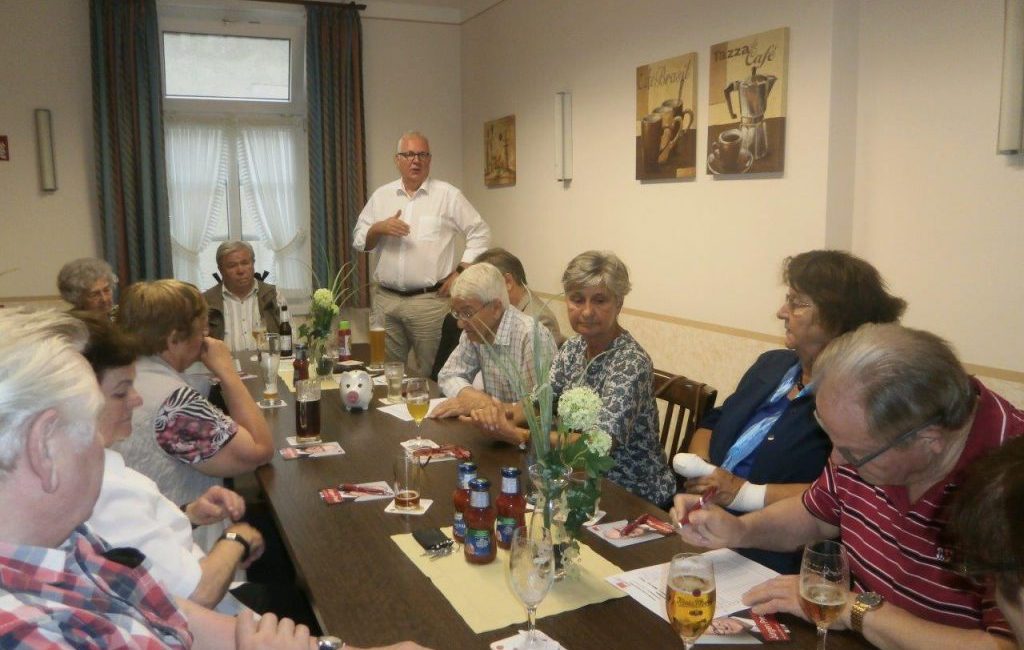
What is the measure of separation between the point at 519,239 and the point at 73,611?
500 centimetres

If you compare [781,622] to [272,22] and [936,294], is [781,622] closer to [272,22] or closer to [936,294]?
[936,294]

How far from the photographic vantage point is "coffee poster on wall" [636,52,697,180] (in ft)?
13.1

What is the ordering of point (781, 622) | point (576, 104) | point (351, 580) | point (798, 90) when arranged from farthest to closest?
point (576, 104), point (798, 90), point (351, 580), point (781, 622)

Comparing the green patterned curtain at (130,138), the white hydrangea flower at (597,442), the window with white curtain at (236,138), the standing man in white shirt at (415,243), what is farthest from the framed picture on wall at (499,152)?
the white hydrangea flower at (597,442)

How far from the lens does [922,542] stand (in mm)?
1401

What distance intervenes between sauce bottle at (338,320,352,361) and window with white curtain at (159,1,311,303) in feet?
8.17

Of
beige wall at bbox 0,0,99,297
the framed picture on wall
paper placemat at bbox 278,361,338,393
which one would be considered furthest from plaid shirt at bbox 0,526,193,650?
beige wall at bbox 0,0,99,297

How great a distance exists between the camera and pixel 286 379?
3465 millimetres

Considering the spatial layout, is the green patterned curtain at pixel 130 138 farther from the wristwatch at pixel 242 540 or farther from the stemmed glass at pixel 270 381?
the wristwatch at pixel 242 540

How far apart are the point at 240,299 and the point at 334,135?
1.98 meters

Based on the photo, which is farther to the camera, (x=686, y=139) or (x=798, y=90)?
(x=686, y=139)

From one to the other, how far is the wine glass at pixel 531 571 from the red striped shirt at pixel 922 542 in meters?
0.65

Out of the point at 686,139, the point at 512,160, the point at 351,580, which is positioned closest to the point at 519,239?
the point at 512,160

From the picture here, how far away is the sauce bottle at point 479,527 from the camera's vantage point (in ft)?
5.17
